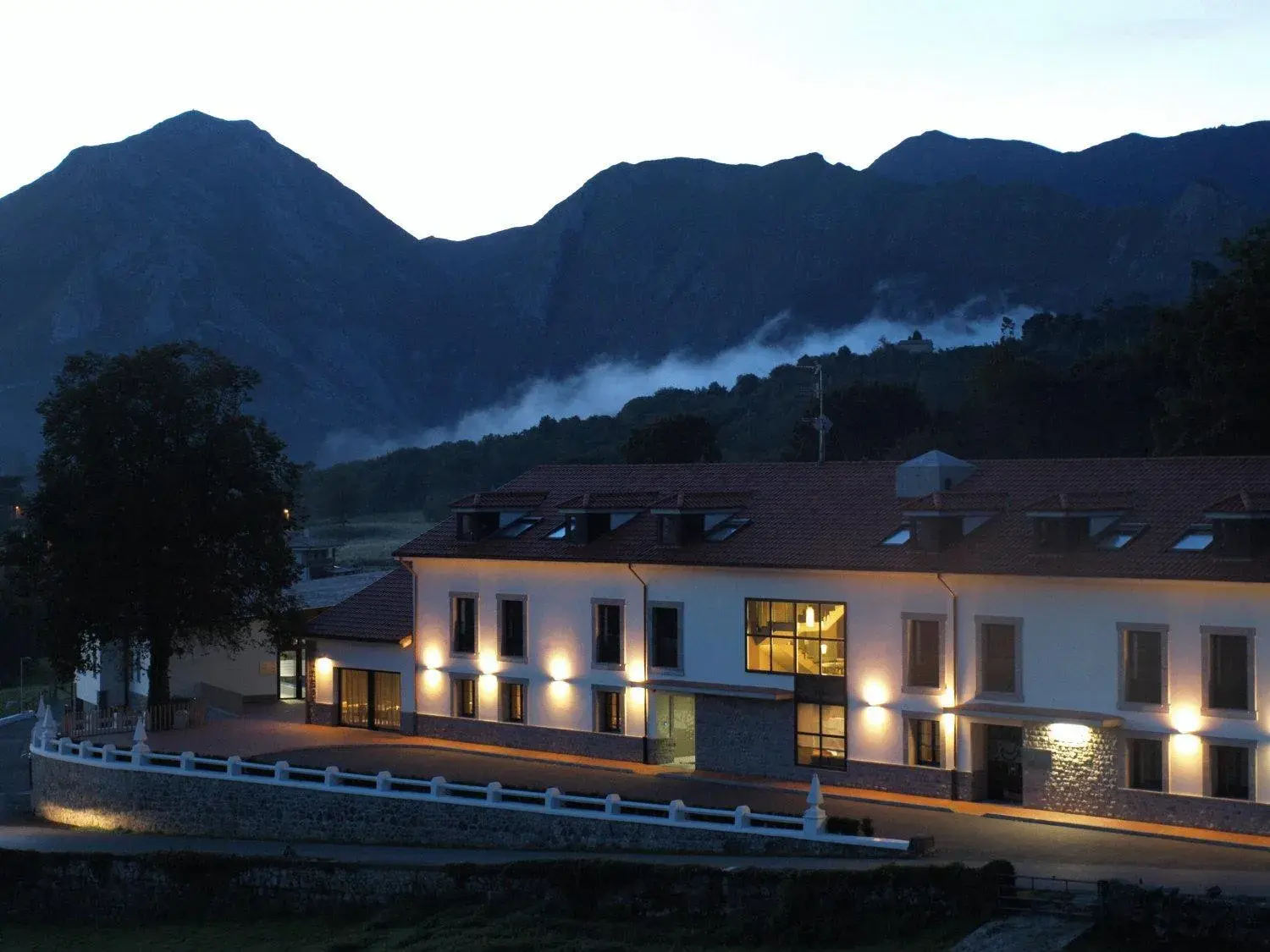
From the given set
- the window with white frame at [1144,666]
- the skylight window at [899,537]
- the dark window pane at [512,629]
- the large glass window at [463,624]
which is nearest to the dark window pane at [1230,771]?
the window with white frame at [1144,666]

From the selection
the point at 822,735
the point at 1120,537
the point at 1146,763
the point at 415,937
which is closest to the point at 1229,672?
the point at 1146,763

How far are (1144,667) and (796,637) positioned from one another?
27.1 ft

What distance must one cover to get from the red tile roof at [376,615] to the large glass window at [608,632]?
6.56 meters

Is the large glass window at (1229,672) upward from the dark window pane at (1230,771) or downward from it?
upward

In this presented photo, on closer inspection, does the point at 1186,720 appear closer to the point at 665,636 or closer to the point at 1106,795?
the point at 1106,795

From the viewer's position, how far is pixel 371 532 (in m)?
137

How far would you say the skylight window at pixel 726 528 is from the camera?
39556 millimetres

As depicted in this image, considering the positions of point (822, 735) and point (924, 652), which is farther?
point (822, 735)

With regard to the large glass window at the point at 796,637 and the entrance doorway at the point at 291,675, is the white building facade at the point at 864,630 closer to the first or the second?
the large glass window at the point at 796,637

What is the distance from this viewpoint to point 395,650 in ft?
149

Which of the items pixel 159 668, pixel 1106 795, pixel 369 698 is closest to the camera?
pixel 1106 795

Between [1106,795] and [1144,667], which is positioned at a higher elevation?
[1144,667]

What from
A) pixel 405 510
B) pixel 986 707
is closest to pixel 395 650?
pixel 986 707

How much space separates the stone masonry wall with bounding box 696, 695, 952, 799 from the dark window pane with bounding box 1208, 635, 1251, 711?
7.18m
